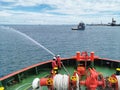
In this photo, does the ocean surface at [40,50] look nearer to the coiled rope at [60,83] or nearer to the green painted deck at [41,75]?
the green painted deck at [41,75]

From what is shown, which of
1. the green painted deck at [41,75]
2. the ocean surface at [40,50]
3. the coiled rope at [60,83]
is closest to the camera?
the coiled rope at [60,83]

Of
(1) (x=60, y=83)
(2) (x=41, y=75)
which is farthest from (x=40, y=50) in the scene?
(1) (x=60, y=83)

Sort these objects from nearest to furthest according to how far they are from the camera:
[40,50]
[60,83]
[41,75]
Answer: [60,83], [41,75], [40,50]

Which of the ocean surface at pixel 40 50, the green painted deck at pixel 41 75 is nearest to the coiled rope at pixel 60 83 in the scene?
the green painted deck at pixel 41 75

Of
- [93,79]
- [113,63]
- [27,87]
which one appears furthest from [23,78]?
[113,63]

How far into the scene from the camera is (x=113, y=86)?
8.64m

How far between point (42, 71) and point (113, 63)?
4.99 metres

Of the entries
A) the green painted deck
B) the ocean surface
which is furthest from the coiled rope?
the ocean surface

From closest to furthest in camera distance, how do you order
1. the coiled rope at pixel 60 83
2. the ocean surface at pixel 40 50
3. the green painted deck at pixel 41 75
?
the coiled rope at pixel 60 83
the green painted deck at pixel 41 75
the ocean surface at pixel 40 50

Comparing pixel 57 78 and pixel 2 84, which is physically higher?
pixel 57 78

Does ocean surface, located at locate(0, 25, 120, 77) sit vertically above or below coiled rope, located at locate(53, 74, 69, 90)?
below

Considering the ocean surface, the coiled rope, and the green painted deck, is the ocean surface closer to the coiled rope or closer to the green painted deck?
the green painted deck

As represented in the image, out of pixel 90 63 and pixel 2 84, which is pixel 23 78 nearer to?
pixel 2 84

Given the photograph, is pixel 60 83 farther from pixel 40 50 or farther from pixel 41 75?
pixel 40 50
